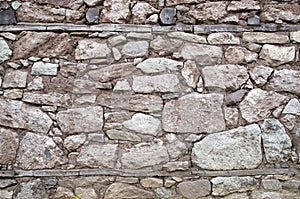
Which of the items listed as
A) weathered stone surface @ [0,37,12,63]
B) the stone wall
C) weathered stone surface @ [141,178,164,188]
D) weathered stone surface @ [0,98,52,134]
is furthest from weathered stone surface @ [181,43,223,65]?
weathered stone surface @ [0,37,12,63]

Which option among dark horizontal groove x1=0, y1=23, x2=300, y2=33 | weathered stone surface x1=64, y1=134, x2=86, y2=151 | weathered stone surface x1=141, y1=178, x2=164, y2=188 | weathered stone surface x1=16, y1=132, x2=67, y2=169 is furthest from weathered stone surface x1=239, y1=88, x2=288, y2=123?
weathered stone surface x1=16, y1=132, x2=67, y2=169

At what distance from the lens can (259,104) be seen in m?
2.89

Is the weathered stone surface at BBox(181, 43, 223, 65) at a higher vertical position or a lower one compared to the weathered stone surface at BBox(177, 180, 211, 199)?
higher

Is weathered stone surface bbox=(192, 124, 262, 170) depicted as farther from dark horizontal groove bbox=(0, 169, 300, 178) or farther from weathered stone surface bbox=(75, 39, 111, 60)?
weathered stone surface bbox=(75, 39, 111, 60)

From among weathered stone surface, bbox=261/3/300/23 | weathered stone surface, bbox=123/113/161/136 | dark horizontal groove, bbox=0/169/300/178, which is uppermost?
weathered stone surface, bbox=261/3/300/23

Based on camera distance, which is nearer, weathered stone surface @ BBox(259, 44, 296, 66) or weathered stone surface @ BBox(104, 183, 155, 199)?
weathered stone surface @ BBox(104, 183, 155, 199)

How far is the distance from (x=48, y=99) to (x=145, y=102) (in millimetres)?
698

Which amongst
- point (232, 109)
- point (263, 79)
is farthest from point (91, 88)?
point (263, 79)

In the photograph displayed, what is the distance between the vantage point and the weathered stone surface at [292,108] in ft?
9.52

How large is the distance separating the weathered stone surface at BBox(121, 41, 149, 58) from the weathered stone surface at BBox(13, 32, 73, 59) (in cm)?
43

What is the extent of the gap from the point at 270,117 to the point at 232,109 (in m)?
0.29

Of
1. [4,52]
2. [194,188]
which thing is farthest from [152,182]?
[4,52]

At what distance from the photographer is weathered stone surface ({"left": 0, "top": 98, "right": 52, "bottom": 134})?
2.84m

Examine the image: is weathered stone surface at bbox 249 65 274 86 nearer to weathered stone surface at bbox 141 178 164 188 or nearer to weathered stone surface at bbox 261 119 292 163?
weathered stone surface at bbox 261 119 292 163
